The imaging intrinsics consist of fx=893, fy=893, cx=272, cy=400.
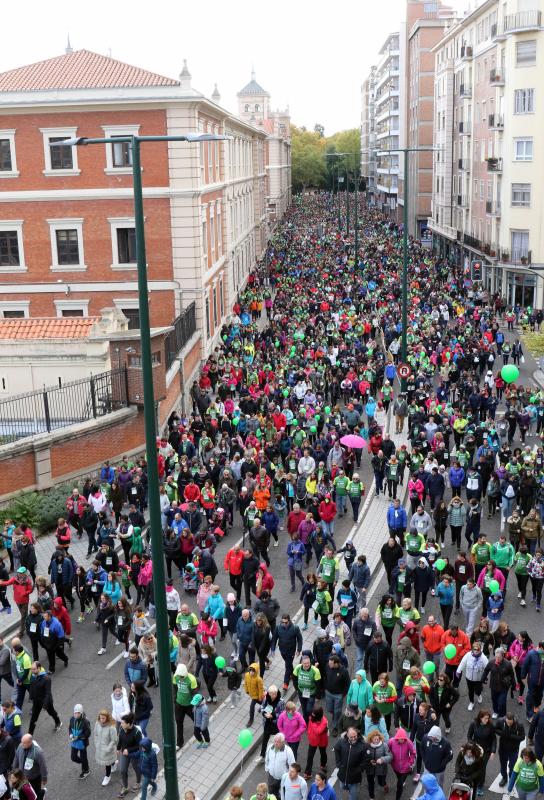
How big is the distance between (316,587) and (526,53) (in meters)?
40.2

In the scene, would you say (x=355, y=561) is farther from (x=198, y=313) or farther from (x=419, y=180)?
(x=419, y=180)

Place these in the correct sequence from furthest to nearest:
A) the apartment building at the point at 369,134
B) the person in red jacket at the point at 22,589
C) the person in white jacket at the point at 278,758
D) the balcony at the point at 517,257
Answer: the apartment building at the point at 369,134
the balcony at the point at 517,257
the person in red jacket at the point at 22,589
the person in white jacket at the point at 278,758

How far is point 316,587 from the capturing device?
1395 cm

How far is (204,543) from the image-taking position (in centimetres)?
1656

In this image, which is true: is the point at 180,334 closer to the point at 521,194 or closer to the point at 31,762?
the point at 31,762

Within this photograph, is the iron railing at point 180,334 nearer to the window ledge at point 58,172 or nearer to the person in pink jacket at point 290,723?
the window ledge at point 58,172

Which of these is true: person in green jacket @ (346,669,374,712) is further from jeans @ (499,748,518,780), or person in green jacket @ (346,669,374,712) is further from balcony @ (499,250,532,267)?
balcony @ (499,250,532,267)

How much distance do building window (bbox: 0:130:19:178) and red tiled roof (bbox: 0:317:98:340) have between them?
33.4 ft

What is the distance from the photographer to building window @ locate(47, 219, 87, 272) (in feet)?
108

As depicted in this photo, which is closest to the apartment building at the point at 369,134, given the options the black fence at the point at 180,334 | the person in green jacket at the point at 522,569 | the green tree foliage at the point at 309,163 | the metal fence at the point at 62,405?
the green tree foliage at the point at 309,163

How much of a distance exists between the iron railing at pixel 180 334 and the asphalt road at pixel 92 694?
1095 cm

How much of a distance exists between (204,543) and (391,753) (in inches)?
274

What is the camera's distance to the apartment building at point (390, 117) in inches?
4208

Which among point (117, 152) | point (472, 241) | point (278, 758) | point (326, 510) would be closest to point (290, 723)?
point (278, 758)
